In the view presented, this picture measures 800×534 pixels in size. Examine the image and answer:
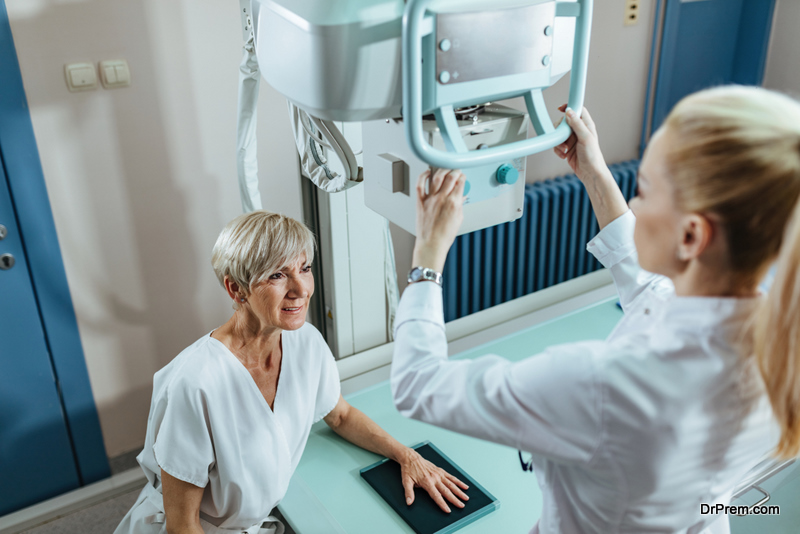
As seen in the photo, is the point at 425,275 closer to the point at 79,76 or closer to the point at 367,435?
the point at 367,435

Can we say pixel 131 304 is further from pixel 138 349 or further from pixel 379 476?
pixel 379 476

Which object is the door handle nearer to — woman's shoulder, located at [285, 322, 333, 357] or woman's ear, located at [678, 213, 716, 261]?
woman's shoulder, located at [285, 322, 333, 357]

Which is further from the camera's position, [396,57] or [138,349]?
[138,349]

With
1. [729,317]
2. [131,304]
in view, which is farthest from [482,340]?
[729,317]

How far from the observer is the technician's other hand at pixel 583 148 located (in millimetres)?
1129

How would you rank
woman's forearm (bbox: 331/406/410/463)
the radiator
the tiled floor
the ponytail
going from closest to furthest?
the ponytail
woman's forearm (bbox: 331/406/410/463)
the tiled floor
the radiator

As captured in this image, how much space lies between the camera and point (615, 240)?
47.7 inches

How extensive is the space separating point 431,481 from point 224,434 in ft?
1.65

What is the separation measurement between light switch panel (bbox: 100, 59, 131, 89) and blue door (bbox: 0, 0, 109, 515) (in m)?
0.23

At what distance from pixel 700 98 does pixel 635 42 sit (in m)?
2.58

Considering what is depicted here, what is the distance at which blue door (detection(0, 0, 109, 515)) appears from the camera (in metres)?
1.86

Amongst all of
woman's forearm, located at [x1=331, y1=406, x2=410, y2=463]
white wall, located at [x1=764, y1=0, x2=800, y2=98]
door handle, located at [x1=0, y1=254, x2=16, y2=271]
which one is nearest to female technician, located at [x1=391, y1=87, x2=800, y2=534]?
woman's forearm, located at [x1=331, y1=406, x2=410, y2=463]

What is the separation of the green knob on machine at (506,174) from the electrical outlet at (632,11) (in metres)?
2.29

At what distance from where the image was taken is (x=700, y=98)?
0.76m
